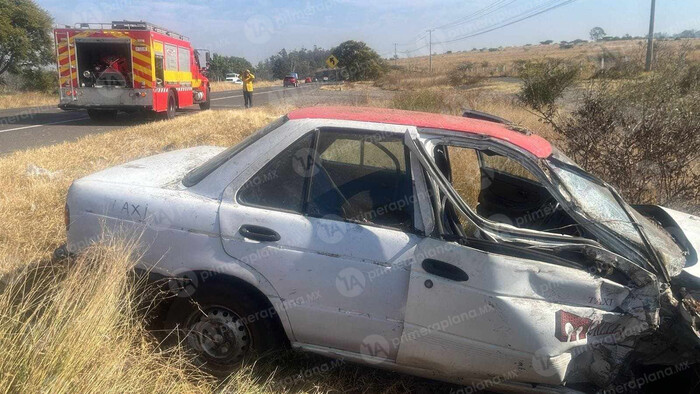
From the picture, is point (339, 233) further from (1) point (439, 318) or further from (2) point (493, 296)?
(2) point (493, 296)

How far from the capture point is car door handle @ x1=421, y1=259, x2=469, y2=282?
2.60 metres

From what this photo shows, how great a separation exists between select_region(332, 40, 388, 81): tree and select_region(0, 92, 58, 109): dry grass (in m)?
32.7

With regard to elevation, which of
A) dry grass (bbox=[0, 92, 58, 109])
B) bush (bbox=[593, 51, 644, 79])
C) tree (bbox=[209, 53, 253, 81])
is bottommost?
bush (bbox=[593, 51, 644, 79])

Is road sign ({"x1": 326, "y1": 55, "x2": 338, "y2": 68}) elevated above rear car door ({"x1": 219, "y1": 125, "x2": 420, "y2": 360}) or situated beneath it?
elevated above

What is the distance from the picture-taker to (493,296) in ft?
8.45

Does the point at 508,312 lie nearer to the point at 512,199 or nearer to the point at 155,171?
the point at 512,199

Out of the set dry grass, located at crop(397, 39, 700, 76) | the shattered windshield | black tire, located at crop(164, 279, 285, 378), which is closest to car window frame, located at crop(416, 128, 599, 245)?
the shattered windshield

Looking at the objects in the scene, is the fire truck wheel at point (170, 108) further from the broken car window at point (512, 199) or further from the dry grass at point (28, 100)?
the broken car window at point (512, 199)

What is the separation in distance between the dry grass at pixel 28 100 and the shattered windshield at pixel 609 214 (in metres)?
26.1

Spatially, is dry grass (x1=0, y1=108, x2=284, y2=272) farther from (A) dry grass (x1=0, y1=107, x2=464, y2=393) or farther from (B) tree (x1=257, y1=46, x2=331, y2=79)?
(B) tree (x1=257, y1=46, x2=331, y2=79)

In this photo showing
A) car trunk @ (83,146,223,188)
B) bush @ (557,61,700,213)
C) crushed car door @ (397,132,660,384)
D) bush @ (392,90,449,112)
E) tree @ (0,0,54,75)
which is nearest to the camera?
crushed car door @ (397,132,660,384)

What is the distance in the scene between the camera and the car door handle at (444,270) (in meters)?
2.60

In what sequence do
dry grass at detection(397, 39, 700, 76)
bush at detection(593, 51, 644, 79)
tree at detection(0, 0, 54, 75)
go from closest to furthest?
bush at detection(593, 51, 644, 79)
dry grass at detection(397, 39, 700, 76)
tree at detection(0, 0, 54, 75)

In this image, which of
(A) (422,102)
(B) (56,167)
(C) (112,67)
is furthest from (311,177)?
(C) (112,67)
